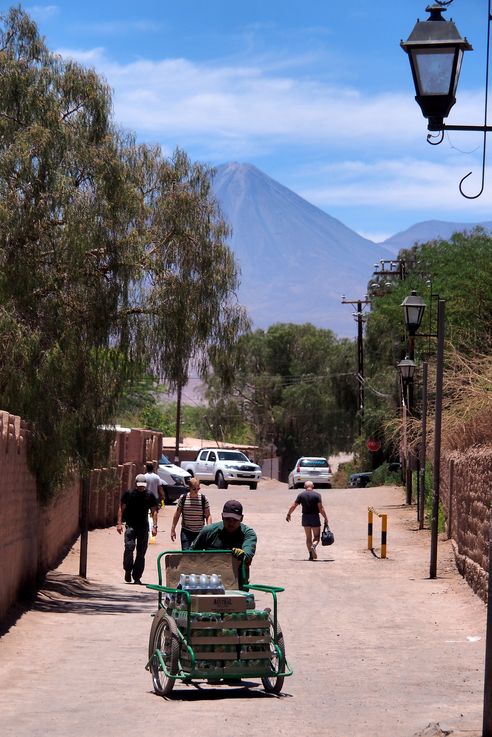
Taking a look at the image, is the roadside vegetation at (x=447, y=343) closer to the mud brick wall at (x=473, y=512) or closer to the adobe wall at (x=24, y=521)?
the mud brick wall at (x=473, y=512)

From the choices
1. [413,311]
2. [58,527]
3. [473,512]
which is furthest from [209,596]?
[413,311]

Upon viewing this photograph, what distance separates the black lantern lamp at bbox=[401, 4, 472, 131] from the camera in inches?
347

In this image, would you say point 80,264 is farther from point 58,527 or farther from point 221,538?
point 221,538

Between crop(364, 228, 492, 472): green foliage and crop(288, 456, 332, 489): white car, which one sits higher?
crop(364, 228, 492, 472): green foliage

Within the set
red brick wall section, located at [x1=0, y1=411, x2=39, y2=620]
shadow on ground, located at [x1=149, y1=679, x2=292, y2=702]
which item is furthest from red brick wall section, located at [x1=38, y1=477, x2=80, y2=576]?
shadow on ground, located at [x1=149, y1=679, x2=292, y2=702]

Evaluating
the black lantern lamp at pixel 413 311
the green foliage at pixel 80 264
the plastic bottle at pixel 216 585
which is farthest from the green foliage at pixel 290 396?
the plastic bottle at pixel 216 585

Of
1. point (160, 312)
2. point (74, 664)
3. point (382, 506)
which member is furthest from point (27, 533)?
point (382, 506)

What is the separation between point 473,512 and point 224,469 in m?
32.0

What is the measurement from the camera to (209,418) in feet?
328

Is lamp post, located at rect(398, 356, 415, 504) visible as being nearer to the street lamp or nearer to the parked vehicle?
the parked vehicle

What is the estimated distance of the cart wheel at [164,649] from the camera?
9.84 meters

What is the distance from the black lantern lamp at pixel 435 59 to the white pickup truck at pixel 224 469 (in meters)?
42.4

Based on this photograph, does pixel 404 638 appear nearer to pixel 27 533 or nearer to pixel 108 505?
pixel 27 533

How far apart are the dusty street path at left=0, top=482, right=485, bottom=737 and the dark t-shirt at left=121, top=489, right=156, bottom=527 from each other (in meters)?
1.15
